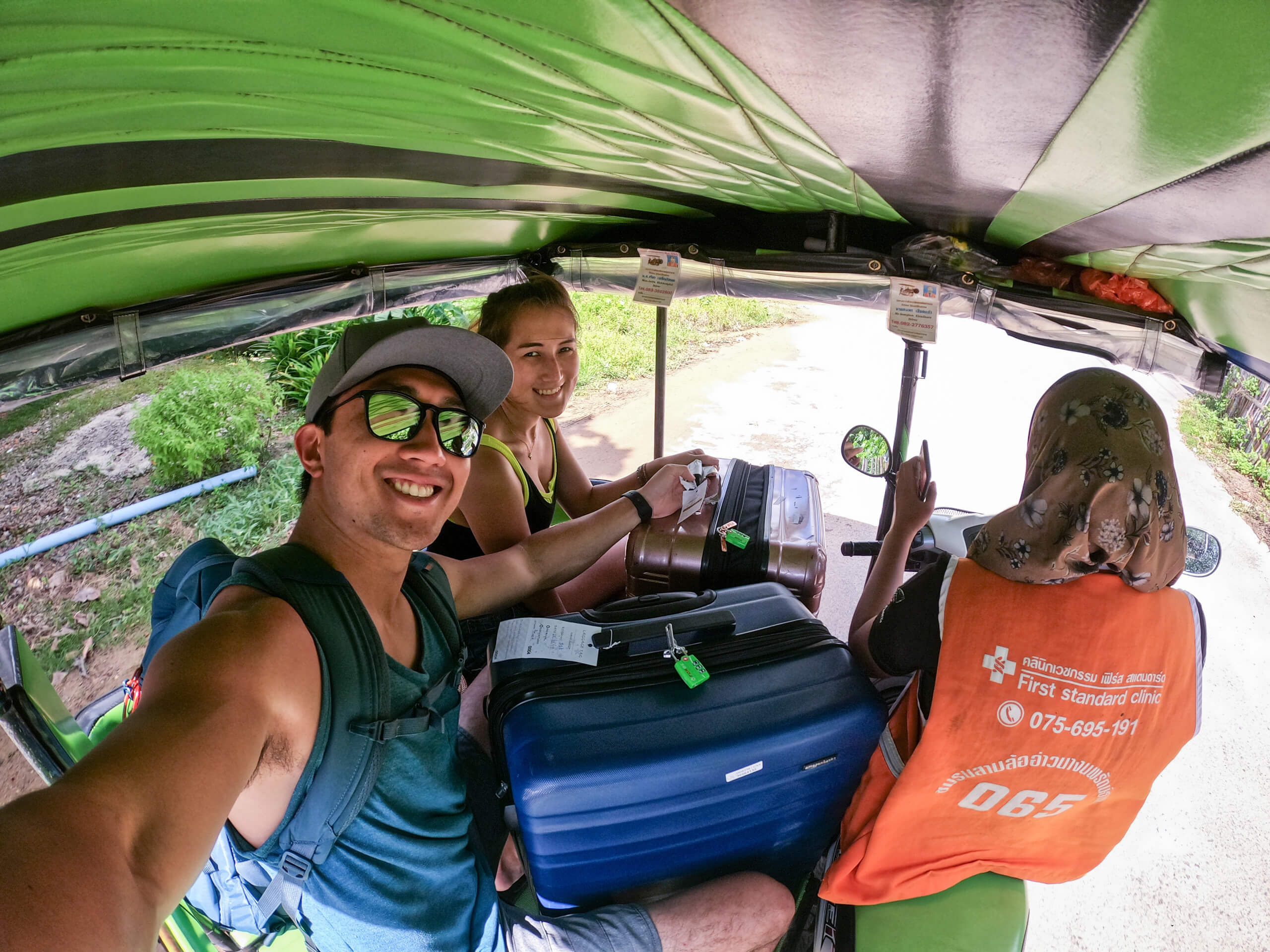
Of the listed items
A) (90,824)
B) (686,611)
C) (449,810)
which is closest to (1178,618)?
(686,611)

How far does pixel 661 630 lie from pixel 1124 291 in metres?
2.13

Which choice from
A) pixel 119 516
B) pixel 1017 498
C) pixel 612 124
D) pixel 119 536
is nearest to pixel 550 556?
pixel 612 124

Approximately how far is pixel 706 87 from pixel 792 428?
8458 millimetres

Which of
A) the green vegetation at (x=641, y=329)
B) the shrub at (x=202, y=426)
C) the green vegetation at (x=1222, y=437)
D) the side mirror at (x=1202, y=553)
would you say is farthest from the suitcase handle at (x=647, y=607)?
the green vegetation at (x=641, y=329)

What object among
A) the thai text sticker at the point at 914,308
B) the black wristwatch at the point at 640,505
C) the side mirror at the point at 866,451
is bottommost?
the black wristwatch at the point at 640,505

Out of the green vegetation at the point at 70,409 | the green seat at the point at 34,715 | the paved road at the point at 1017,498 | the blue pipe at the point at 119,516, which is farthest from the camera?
the green vegetation at the point at 70,409

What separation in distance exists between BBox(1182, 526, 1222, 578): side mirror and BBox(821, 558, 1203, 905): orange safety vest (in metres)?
0.93

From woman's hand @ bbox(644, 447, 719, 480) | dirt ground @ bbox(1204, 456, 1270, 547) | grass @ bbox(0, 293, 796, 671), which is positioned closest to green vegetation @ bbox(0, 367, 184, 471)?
grass @ bbox(0, 293, 796, 671)

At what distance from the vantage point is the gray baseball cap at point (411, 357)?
4.83 ft

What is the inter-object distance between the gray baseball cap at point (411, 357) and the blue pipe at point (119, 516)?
21.0 ft

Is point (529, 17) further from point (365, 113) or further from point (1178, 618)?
point (1178, 618)

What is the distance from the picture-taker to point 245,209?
5.90ft

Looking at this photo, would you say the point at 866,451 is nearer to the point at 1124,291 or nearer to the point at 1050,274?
the point at 1050,274

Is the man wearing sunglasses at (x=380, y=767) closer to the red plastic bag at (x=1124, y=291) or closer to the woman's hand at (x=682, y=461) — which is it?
the woman's hand at (x=682, y=461)
